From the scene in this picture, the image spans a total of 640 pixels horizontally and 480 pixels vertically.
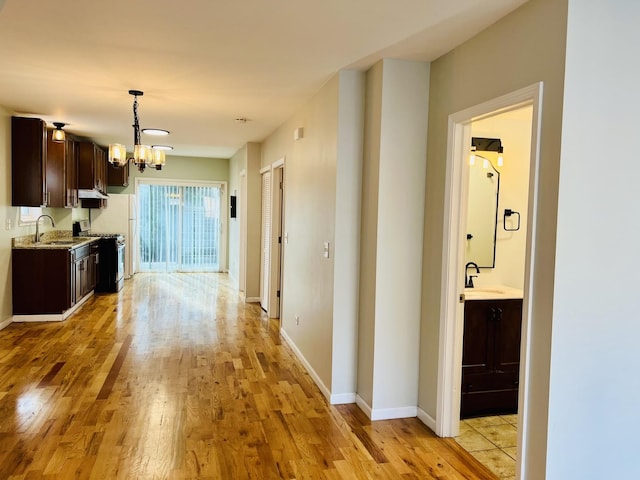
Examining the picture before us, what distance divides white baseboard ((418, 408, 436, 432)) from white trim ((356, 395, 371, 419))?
367 mm

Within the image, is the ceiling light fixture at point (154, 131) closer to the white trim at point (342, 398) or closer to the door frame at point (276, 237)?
the door frame at point (276, 237)

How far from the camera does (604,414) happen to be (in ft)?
7.41

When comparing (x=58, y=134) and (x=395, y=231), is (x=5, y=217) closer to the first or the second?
(x=58, y=134)

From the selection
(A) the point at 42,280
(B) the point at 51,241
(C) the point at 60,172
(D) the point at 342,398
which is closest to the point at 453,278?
(D) the point at 342,398

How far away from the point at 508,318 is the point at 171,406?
8.53 ft

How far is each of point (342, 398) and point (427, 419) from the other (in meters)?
0.70

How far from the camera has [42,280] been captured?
5922 mm

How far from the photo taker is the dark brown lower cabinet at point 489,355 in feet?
11.3

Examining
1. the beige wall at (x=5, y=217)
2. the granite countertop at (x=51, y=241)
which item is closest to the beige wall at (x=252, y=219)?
the granite countertop at (x=51, y=241)

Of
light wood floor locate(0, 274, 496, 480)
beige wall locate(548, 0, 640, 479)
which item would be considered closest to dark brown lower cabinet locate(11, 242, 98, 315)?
light wood floor locate(0, 274, 496, 480)

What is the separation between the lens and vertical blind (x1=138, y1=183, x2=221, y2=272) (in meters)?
10.6

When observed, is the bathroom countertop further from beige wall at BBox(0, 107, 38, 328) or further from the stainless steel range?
the stainless steel range

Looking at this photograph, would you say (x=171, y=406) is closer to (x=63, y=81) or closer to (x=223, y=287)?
(x=63, y=81)

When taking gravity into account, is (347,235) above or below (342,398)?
above
